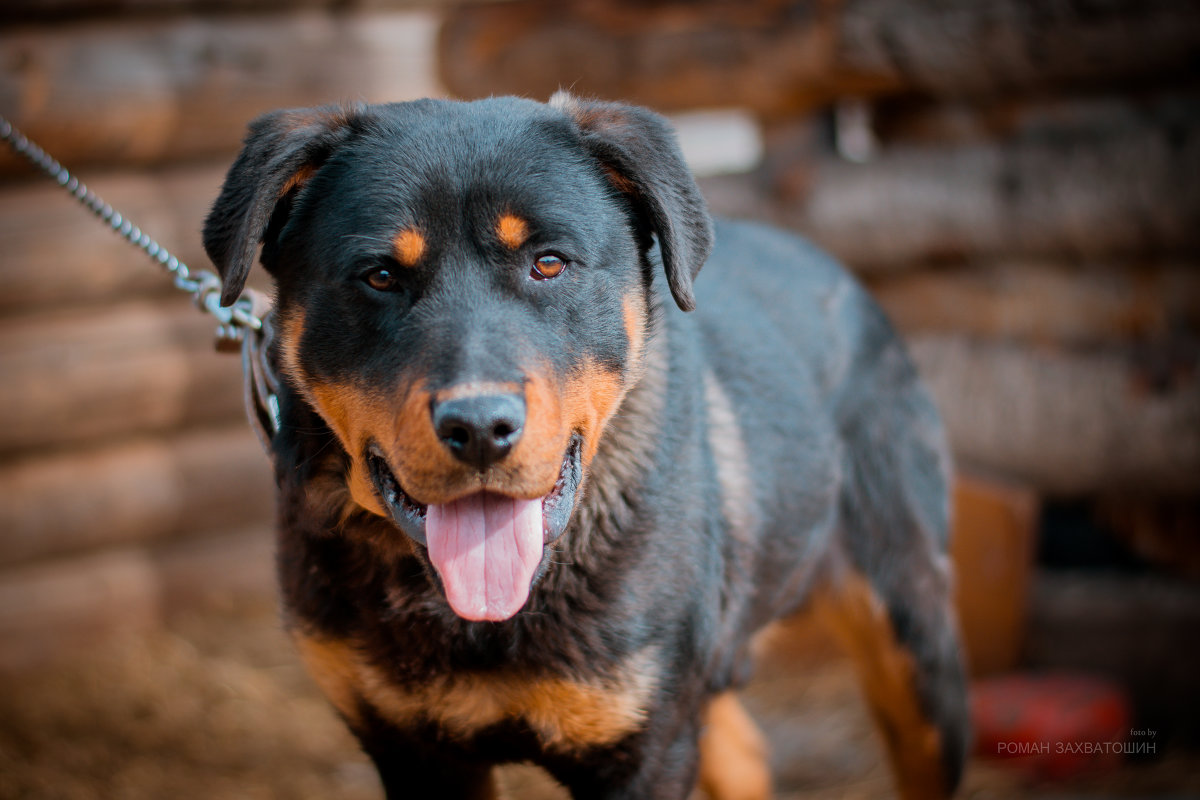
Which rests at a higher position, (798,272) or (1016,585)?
(798,272)

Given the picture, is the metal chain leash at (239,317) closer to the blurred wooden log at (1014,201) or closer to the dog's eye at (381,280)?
the dog's eye at (381,280)

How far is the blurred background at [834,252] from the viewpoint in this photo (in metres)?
4.45

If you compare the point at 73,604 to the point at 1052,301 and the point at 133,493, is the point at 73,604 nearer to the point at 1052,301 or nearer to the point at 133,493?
the point at 133,493

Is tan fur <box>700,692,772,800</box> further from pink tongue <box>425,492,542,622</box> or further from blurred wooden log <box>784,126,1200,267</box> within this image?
blurred wooden log <box>784,126,1200,267</box>

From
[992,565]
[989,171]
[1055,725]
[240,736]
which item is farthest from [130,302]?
[1055,725]

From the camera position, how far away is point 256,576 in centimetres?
548

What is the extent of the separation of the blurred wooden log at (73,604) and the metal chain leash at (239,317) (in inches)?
97.1

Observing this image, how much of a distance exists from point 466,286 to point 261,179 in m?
0.51

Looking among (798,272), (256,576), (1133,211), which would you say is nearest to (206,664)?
(256,576)

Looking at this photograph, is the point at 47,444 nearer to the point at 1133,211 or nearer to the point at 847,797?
the point at 847,797

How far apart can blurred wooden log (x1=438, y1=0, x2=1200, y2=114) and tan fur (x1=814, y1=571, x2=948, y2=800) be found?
2.33 meters

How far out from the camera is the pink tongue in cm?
220

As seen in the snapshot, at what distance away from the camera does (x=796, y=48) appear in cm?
475

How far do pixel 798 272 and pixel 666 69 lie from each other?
174 cm
